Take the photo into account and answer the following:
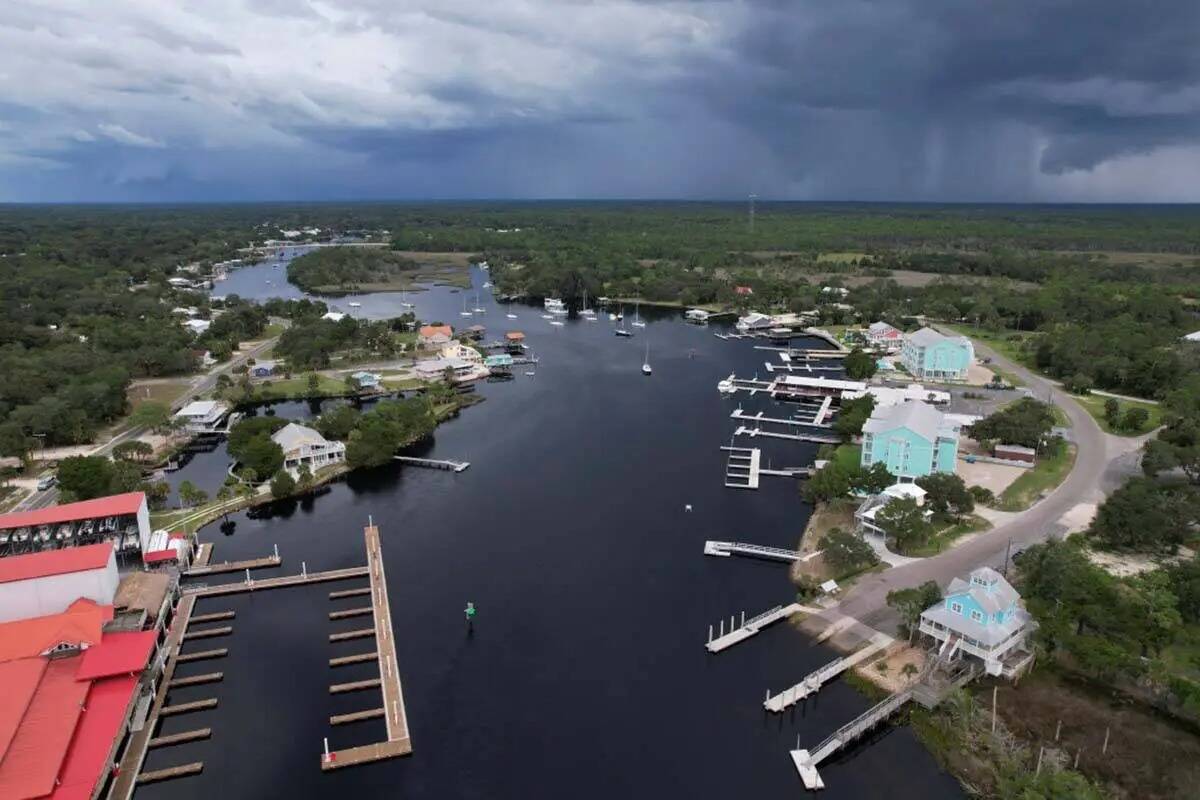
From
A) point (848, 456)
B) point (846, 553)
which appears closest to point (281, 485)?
point (846, 553)

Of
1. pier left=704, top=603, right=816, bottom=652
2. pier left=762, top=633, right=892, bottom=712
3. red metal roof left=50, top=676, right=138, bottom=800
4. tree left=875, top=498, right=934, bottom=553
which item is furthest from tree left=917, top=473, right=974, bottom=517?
red metal roof left=50, top=676, right=138, bottom=800

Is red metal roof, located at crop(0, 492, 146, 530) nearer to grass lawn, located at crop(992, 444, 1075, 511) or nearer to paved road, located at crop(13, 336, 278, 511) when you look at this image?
paved road, located at crop(13, 336, 278, 511)

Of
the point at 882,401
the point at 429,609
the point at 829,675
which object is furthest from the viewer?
the point at 882,401

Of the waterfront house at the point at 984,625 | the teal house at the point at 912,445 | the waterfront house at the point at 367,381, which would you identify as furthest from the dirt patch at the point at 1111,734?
the waterfront house at the point at 367,381

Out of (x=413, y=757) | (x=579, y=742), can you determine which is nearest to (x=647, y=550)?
(x=579, y=742)

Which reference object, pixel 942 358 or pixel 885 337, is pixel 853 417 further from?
pixel 885 337

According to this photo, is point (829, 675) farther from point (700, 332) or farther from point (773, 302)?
point (773, 302)
